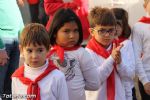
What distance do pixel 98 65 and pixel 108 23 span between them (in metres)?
0.35

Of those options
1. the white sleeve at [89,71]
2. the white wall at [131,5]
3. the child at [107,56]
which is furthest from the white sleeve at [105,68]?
the white wall at [131,5]

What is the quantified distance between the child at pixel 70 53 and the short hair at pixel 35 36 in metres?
0.21

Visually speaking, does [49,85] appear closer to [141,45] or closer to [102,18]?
[102,18]

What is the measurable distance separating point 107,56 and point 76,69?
16.4 inches

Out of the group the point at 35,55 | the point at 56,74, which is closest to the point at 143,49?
the point at 56,74

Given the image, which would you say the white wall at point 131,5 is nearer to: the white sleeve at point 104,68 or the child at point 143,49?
the child at point 143,49

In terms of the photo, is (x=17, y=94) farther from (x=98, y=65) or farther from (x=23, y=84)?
(x=98, y=65)

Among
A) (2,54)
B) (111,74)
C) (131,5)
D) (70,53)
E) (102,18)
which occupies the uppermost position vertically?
(102,18)

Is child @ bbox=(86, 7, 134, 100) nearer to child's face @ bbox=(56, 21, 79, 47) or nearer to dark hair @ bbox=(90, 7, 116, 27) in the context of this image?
dark hair @ bbox=(90, 7, 116, 27)

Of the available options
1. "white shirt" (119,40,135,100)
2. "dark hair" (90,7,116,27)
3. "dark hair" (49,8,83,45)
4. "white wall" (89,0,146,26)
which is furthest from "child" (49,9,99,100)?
"white wall" (89,0,146,26)

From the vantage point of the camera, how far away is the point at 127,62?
3443mm

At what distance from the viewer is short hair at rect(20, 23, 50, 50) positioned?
2.74 meters

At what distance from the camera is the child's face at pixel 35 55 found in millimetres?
2721

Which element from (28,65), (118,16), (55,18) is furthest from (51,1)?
(28,65)
